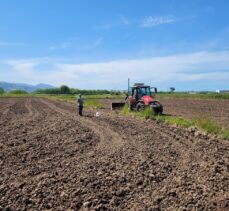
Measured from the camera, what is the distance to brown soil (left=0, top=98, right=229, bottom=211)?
244 inches

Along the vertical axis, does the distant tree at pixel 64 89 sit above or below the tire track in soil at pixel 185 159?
above

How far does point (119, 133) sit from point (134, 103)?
32.6 feet

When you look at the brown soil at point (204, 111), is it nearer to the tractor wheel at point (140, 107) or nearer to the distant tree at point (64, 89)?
the tractor wheel at point (140, 107)

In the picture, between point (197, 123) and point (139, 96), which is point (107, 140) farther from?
point (139, 96)

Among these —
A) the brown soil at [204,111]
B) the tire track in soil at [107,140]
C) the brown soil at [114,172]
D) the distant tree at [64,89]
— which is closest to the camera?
the brown soil at [114,172]

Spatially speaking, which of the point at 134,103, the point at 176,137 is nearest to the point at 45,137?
the point at 176,137

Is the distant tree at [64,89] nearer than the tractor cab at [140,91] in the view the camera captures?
No

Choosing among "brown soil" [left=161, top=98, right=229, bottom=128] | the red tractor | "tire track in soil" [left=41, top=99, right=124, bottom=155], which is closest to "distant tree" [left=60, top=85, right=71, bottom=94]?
"brown soil" [left=161, top=98, right=229, bottom=128]

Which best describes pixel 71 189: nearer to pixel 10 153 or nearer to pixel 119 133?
pixel 10 153

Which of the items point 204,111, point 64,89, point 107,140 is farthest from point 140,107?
point 64,89

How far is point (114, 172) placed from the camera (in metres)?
8.12

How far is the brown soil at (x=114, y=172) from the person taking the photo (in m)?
6.20

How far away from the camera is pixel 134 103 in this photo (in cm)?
2433

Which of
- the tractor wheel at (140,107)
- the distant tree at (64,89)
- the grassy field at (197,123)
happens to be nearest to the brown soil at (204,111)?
the grassy field at (197,123)
